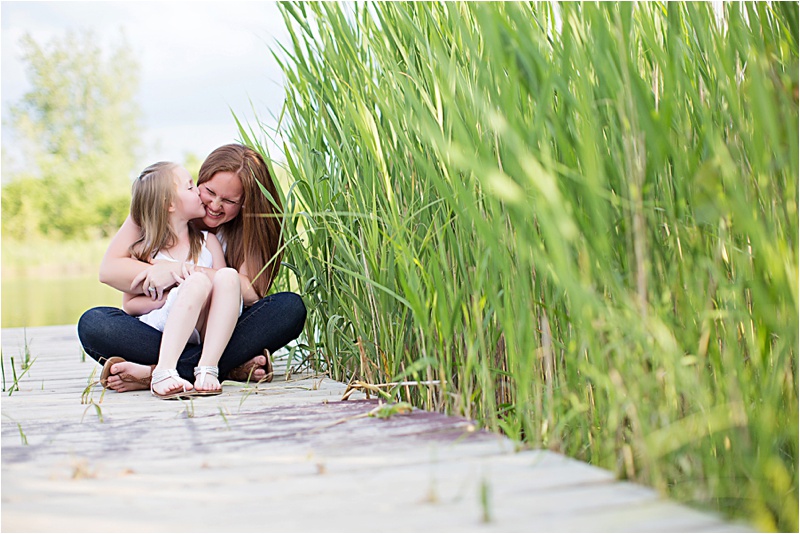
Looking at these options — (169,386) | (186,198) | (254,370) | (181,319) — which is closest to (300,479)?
(169,386)

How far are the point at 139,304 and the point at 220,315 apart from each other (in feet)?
1.26

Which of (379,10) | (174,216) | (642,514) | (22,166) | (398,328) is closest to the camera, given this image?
(642,514)

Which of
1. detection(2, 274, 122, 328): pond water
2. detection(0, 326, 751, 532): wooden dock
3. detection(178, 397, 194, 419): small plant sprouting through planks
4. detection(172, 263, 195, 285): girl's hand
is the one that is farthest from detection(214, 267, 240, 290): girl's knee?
detection(2, 274, 122, 328): pond water

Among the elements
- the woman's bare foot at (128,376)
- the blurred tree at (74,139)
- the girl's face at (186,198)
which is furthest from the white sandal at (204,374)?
the blurred tree at (74,139)

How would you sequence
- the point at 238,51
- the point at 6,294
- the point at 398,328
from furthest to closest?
the point at 238,51
the point at 6,294
the point at 398,328

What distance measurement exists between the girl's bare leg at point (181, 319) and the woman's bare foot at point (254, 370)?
0.82ft

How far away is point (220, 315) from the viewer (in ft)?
6.71

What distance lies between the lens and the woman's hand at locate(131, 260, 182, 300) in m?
2.19

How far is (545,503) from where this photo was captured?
928 mm

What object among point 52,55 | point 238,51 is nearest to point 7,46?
point 52,55

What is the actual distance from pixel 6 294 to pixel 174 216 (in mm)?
14950

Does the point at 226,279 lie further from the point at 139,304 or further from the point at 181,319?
the point at 139,304

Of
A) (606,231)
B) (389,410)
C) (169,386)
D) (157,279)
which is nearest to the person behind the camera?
(606,231)

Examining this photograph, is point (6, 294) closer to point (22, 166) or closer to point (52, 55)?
point (22, 166)
